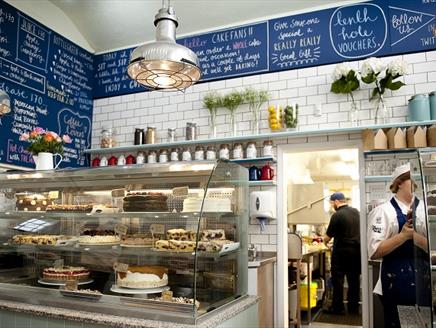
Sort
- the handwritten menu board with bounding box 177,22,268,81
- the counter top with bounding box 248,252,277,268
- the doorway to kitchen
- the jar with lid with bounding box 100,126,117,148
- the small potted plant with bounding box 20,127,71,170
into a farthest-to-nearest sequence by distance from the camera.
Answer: the jar with lid with bounding box 100,126,117,148 → the handwritten menu board with bounding box 177,22,268,81 → the doorway to kitchen → the counter top with bounding box 248,252,277,268 → the small potted plant with bounding box 20,127,71,170

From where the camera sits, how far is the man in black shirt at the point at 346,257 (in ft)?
19.9

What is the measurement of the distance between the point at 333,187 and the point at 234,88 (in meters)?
5.33

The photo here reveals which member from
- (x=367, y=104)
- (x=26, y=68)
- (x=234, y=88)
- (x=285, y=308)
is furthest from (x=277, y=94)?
(x=26, y=68)

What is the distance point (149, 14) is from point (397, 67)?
3.21 m

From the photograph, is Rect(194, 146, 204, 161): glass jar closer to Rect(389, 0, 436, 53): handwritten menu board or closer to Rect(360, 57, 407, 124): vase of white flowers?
Rect(360, 57, 407, 124): vase of white flowers

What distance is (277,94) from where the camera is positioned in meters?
5.17

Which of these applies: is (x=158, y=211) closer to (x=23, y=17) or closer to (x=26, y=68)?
(x=26, y=68)

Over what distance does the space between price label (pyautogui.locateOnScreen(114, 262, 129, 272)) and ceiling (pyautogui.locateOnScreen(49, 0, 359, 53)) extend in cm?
332

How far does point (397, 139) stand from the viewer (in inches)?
167

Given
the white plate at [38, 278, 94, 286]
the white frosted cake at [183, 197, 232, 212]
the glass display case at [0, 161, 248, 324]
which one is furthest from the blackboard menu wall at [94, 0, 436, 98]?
the white plate at [38, 278, 94, 286]

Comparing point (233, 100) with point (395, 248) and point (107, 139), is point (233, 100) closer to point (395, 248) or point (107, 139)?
point (107, 139)

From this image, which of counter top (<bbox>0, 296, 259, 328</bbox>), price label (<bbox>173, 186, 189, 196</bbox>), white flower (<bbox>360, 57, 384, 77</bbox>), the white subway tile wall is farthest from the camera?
the white subway tile wall

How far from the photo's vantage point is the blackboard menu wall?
4.65 meters

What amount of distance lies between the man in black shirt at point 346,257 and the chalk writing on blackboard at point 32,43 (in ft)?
15.4
